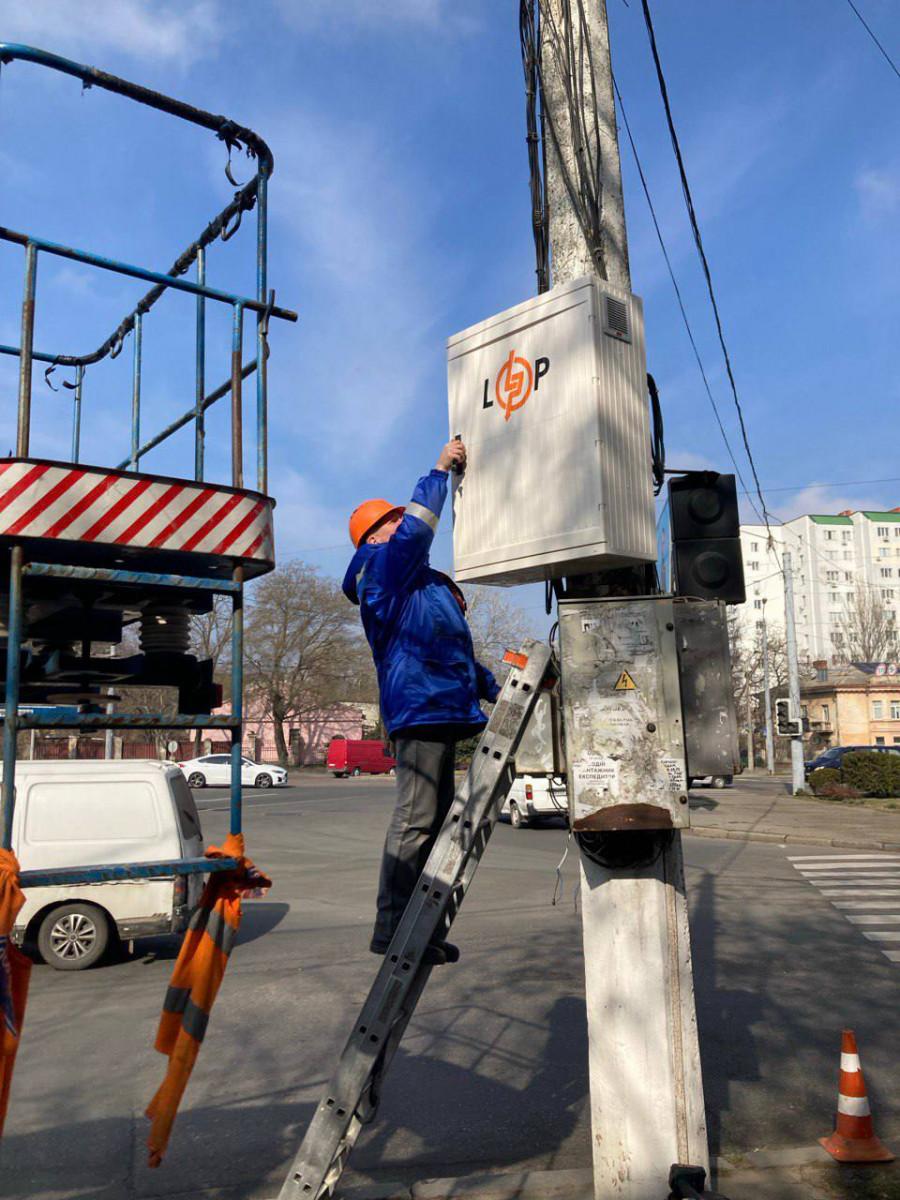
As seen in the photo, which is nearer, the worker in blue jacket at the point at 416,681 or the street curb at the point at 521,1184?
the worker in blue jacket at the point at 416,681

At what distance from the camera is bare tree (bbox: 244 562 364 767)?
203ft

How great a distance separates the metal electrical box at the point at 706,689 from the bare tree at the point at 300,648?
57992 mm

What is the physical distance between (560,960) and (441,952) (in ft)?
19.3

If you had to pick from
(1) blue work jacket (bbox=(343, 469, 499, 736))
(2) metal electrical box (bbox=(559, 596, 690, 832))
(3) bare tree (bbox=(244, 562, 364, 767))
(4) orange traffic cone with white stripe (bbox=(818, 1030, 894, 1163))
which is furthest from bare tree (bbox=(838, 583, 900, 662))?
(1) blue work jacket (bbox=(343, 469, 499, 736))

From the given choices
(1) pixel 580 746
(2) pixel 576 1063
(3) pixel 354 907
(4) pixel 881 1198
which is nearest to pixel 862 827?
(3) pixel 354 907

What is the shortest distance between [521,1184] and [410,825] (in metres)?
1.91

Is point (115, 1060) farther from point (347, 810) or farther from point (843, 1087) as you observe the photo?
point (347, 810)

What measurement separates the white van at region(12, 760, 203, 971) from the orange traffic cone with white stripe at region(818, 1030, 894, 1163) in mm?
6189

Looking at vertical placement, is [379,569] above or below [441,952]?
above

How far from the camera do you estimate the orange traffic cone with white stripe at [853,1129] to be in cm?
444

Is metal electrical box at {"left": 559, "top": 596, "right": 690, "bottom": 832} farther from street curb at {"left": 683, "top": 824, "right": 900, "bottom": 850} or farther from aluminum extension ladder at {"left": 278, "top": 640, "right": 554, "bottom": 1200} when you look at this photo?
street curb at {"left": 683, "top": 824, "right": 900, "bottom": 850}

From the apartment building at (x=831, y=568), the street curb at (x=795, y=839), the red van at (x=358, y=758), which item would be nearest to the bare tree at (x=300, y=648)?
the red van at (x=358, y=758)

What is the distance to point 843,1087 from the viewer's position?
4.61m

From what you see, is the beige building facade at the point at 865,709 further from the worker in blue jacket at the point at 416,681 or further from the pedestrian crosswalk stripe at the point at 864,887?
the worker in blue jacket at the point at 416,681
